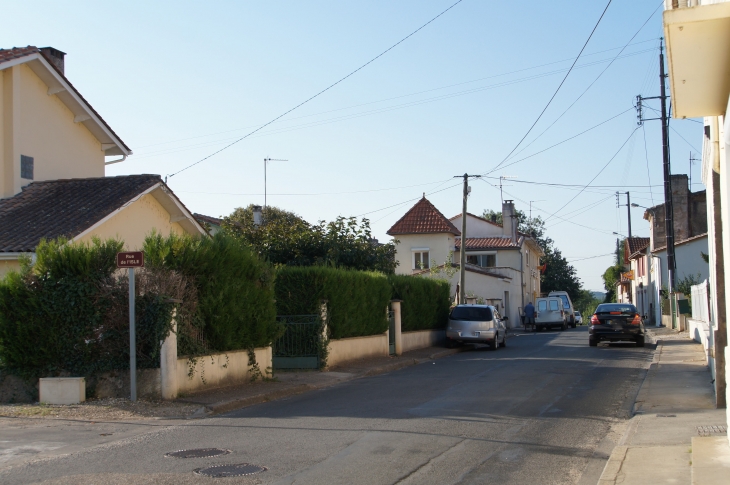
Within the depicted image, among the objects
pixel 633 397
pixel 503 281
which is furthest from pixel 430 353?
pixel 503 281

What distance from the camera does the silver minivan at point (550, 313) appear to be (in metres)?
50.1

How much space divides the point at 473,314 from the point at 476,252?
30.5 metres

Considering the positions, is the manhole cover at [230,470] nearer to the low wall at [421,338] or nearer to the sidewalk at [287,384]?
the sidewalk at [287,384]

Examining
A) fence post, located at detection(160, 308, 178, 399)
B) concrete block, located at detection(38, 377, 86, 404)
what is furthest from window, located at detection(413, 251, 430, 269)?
concrete block, located at detection(38, 377, 86, 404)

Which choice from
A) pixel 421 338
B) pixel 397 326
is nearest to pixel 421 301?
pixel 421 338

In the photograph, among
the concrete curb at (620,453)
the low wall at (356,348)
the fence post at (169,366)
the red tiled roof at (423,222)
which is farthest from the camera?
the red tiled roof at (423,222)

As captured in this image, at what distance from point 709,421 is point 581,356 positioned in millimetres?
13679

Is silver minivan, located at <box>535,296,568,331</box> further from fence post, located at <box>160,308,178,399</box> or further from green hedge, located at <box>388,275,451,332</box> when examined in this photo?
fence post, located at <box>160,308,178,399</box>

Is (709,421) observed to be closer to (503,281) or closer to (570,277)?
(503,281)

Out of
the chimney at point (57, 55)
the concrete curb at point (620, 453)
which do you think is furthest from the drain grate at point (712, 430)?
the chimney at point (57, 55)

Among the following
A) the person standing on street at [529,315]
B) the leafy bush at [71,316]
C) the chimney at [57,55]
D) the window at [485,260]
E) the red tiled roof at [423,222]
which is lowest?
the person standing on street at [529,315]

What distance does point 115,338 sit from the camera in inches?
523

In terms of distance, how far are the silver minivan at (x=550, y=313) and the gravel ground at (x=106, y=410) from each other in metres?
40.6

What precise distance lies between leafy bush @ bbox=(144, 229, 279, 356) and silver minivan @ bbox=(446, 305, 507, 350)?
12777 millimetres
